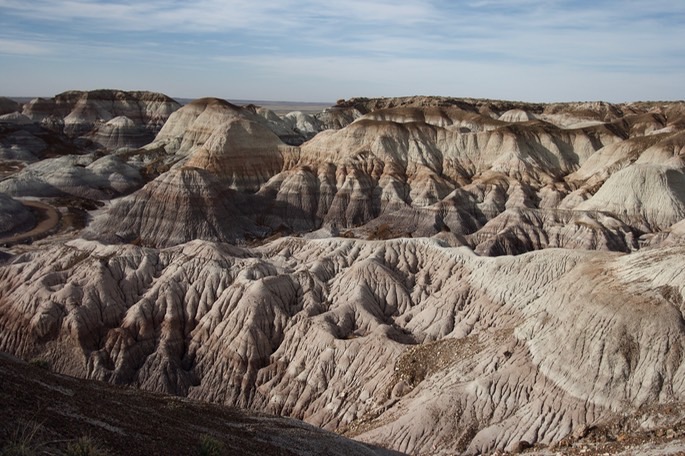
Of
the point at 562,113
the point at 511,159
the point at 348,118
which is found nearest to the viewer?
the point at 511,159

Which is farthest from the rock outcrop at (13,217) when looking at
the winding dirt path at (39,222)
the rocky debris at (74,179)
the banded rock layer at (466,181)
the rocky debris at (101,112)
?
the rocky debris at (101,112)

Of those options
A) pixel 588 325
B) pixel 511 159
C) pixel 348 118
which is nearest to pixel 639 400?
pixel 588 325

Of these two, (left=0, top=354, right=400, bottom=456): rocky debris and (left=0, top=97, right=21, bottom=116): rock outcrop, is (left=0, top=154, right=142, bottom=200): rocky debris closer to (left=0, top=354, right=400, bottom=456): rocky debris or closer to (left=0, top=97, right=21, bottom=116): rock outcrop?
(left=0, top=97, right=21, bottom=116): rock outcrop

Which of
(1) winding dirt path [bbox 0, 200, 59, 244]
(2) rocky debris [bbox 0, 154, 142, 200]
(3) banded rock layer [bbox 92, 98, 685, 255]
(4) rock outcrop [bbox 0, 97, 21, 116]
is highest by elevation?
(4) rock outcrop [bbox 0, 97, 21, 116]

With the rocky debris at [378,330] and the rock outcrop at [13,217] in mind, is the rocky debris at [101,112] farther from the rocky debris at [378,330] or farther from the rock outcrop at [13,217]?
the rocky debris at [378,330]

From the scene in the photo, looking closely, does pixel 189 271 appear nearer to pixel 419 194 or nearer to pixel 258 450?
pixel 258 450

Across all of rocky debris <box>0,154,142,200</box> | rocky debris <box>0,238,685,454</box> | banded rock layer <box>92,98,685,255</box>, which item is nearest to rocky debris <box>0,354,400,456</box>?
rocky debris <box>0,238,685,454</box>
